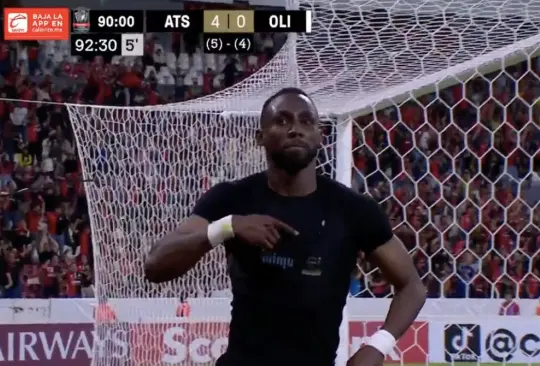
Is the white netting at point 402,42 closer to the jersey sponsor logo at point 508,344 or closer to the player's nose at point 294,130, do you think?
the player's nose at point 294,130

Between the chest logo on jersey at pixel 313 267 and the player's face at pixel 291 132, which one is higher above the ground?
the player's face at pixel 291 132

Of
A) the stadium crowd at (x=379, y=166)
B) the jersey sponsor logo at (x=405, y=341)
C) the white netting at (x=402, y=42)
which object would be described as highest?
the white netting at (x=402, y=42)

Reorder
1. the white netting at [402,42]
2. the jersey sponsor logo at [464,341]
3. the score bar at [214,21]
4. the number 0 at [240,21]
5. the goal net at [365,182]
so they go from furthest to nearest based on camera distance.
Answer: the number 0 at [240,21]
the score bar at [214,21]
the jersey sponsor logo at [464,341]
the goal net at [365,182]
the white netting at [402,42]

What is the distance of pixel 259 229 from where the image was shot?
2846mm

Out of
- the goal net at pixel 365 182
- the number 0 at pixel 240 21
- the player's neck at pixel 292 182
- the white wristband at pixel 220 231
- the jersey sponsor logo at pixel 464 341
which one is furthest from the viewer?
the number 0 at pixel 240 21

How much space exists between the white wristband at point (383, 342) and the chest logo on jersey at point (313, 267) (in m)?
0.29

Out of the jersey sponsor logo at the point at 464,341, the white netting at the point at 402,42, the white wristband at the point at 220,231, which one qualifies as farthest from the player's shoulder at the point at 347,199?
the jersey sponsor logo at the point at 464,341

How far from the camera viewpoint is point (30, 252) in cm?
1524

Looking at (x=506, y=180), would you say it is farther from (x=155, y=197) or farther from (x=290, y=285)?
(x=290, y=285)

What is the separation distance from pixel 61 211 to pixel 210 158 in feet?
24.7

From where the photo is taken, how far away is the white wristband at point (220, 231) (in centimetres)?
293

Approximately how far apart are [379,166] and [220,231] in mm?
4693

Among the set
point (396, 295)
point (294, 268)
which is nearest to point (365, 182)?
point (396, 295)

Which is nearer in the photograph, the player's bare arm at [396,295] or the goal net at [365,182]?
the player's bare arm at [396,295]
